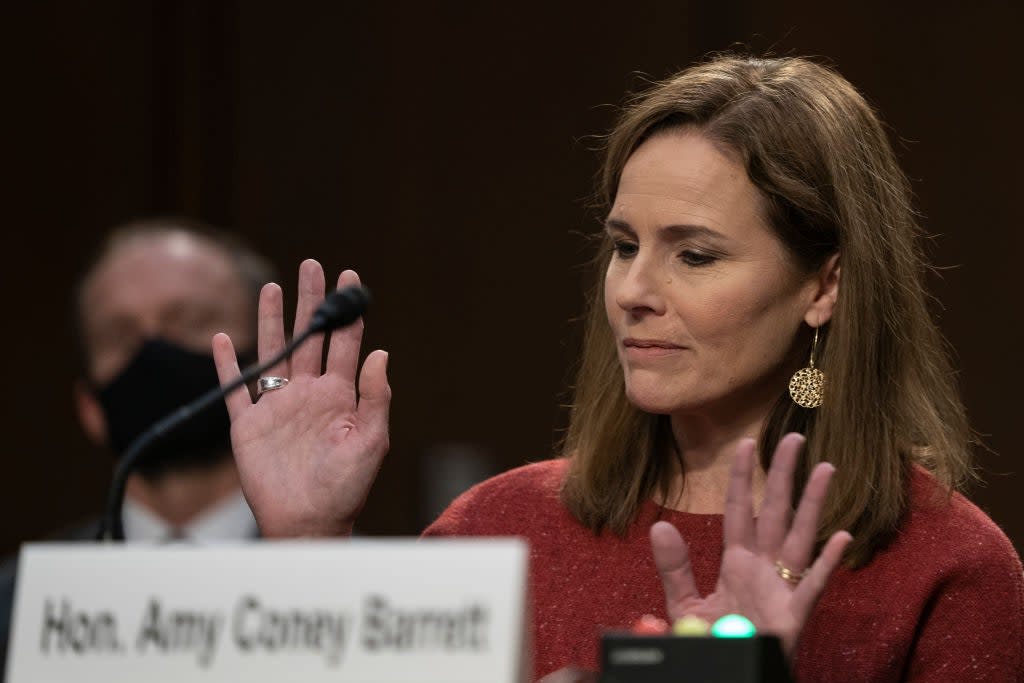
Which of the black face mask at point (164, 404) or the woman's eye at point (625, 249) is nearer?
the woman's eye at point (625, 249)

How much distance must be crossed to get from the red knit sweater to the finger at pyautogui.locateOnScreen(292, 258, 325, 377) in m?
0.43

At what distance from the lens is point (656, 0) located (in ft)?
15.2

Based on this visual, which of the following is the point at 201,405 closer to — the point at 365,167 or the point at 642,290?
the point at 642,290

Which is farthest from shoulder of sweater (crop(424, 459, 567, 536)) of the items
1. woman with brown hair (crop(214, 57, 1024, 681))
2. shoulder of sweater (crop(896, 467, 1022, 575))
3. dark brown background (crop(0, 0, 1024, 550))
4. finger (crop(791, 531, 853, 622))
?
dark brown background (crop(0, 0, 1024, 550))

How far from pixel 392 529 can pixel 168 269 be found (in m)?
1.39

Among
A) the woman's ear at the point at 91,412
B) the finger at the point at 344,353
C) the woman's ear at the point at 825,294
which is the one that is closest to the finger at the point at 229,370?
the finger at the point at 344,353

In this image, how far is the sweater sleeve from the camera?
229 centimetres

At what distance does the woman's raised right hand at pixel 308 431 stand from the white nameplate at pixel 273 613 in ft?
2.63

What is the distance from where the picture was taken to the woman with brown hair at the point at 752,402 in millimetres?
2344

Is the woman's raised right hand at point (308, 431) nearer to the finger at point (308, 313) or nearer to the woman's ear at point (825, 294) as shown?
the finger at point (308, 313)

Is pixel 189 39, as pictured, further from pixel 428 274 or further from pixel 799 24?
pixel 799 24

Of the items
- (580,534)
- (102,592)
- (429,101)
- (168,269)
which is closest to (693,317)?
(580,534)

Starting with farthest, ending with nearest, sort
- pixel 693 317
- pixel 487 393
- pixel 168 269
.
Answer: pixel 487 393 → pixel 168 269 → pixel 693 317

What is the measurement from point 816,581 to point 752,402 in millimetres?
640
